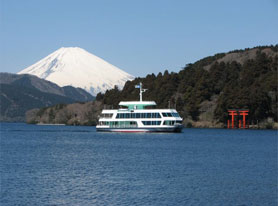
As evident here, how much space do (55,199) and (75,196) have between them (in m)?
1.43

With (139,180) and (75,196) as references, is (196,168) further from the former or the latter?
(75,196)

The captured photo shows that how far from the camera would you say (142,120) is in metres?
107

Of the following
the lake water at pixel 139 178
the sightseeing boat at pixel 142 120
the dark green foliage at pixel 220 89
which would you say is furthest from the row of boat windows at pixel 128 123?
the lake water at pixel 139 178

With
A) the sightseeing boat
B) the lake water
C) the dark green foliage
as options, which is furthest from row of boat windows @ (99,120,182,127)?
the lake water

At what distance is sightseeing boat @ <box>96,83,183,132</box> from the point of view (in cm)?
10381

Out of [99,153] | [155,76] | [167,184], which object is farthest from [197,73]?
[167,184]

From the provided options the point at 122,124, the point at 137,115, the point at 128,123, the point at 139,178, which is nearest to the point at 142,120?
the point at 137,115

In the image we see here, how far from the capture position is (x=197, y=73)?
170 m

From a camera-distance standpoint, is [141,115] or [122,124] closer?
[141,115]

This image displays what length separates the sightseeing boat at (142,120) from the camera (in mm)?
103812

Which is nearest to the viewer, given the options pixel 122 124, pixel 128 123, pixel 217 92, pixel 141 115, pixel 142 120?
pixel 142 120

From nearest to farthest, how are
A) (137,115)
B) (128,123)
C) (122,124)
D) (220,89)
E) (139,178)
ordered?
1. (139,178)
2. (137,115)
3. (128,123)
4. (122,124)
5. (220,89)

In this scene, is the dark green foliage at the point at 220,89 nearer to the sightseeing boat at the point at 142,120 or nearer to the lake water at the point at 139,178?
the sightseeing boat at the point at 142,120

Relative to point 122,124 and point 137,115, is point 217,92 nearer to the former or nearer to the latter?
point 122,124
